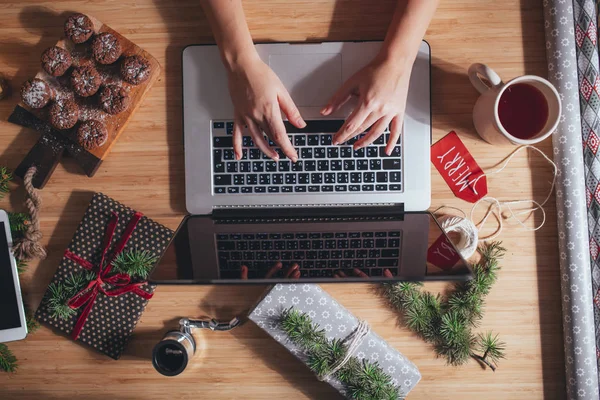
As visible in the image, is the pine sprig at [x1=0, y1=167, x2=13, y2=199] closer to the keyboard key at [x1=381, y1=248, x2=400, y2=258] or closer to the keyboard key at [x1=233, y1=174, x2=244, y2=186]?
the keyboard key at [x1=233, y1=174, x2=244, y2=186]

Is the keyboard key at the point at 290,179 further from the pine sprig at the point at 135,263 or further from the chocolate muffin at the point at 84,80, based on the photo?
the chocolate muffin at the point at 84,80

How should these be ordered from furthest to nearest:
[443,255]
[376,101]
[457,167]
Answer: [457,167], [376,101], [443,255]

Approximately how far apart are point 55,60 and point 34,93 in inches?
3.1

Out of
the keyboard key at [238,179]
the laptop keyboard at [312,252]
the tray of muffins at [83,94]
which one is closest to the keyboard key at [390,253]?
the laptop keyboard at [312,252]

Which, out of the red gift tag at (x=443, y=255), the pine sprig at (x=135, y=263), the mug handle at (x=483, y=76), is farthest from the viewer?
the pine sprig at (x=135, y=263)

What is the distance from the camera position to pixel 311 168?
0.87 metres

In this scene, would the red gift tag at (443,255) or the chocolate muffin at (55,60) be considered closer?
the red gift tag at (443,255)

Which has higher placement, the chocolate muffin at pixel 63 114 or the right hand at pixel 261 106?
the right hand at pixel 261 106

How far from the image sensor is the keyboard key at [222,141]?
0.88 metres

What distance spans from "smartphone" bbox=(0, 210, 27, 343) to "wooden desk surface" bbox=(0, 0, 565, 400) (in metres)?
0.03

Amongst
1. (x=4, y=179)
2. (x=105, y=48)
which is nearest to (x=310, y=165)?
(x=105, y=48)

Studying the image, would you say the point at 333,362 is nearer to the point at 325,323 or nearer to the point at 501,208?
the point at 325,323

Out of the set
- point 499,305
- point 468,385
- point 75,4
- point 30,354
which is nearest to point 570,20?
point 499,305

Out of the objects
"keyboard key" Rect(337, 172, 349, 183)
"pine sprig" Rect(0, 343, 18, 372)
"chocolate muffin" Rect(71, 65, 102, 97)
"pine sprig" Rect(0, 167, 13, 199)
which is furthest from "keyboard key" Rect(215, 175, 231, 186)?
"pine sprig" Rect(0, 343, 18, 372)
